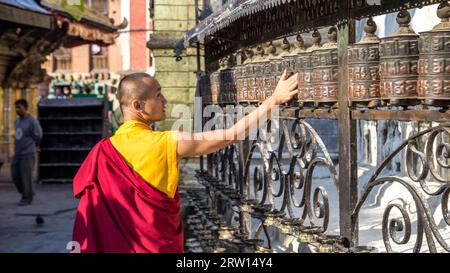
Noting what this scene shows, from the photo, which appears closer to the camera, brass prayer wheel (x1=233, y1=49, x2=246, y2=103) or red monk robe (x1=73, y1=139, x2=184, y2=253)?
red monk robe (x1=73, y1=139, x2=184, y2=253)

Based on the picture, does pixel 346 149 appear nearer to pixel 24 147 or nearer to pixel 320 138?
pixel 320 138

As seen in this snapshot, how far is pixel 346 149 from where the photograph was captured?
12.7ft

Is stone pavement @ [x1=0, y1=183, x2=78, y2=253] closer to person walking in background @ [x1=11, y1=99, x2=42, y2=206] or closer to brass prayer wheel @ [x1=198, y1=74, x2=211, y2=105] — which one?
person walking in background @ [x1=11, y1=99, x2=42, y2=206]

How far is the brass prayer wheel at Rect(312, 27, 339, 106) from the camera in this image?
3.85m

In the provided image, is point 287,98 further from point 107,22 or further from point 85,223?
point 107,22

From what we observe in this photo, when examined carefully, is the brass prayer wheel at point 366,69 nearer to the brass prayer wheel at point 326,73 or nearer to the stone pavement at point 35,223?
the brass prayer wheel at point 326,73

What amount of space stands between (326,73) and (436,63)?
0.93m

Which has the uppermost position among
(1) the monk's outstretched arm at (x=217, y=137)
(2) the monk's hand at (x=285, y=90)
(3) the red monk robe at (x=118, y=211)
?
(2) the monk's hand at (x=285, y=90)

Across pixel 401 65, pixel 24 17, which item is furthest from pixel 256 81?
pixel 24 17

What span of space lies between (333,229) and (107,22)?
17731 millimetres

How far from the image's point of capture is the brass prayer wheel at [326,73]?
385 cm

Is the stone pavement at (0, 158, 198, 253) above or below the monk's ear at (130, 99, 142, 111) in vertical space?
below

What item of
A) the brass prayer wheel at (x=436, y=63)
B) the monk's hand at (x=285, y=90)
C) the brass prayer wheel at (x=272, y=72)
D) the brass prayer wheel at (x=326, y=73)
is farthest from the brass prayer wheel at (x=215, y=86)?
the brass prayer wheel at (x=436, y=63)

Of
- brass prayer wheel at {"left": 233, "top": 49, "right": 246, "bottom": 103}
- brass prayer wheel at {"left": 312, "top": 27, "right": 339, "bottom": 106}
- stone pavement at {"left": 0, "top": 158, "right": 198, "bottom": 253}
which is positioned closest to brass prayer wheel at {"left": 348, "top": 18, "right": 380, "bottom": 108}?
brass prayer wheel at {"left": 312, "top": 27, "right": 339, "bottom": 106}
